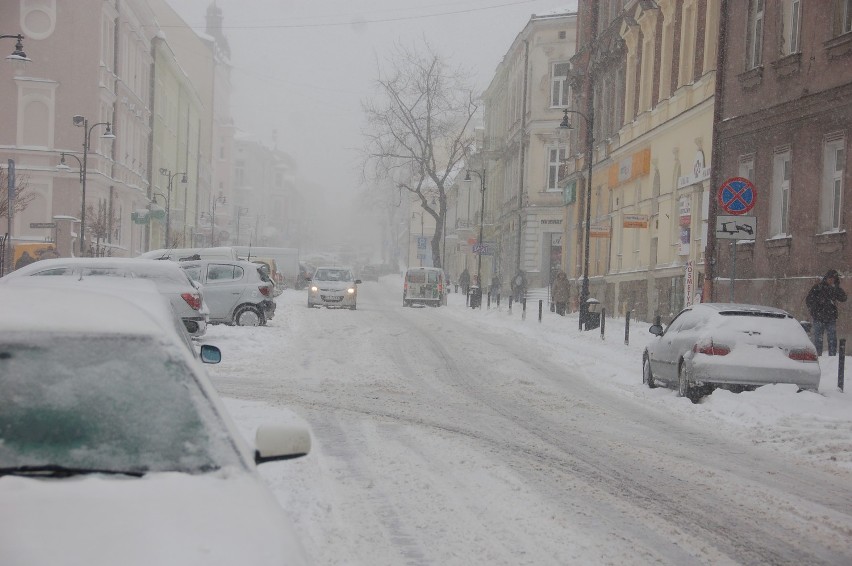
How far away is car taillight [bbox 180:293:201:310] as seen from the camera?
1944 centimetres

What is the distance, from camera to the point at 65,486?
3.45m

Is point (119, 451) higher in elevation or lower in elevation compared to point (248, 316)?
higher

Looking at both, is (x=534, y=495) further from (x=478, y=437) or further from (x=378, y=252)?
(x=378, y=252)

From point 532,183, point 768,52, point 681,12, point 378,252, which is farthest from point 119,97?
point 378,252

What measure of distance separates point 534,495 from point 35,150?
157 ft

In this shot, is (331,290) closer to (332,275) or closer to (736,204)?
(332,275)

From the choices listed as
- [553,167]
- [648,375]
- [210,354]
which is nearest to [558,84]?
[553,167]

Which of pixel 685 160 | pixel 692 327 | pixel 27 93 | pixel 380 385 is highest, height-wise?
pixel 27 93

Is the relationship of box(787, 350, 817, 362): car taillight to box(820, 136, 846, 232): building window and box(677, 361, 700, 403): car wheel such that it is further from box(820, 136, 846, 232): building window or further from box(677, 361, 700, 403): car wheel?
box(820, 136, 846, 232): building window

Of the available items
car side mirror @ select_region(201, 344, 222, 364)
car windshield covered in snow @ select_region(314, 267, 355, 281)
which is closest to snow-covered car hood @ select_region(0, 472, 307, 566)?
car side mirror @ select_region(201, 344, 222, 364)

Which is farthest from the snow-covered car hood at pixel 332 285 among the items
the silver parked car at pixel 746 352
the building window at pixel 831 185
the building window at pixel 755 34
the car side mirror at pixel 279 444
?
the car side mirror at pixel 279 444

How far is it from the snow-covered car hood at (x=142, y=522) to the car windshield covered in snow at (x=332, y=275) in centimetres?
3664

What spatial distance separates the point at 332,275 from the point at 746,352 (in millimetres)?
27352

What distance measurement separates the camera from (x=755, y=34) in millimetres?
25719
